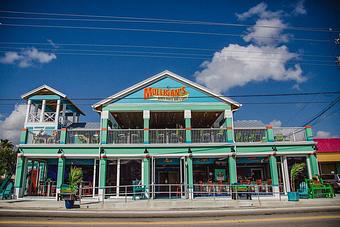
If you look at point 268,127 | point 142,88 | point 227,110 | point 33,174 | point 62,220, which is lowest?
point 62,220

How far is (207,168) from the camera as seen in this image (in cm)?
2081

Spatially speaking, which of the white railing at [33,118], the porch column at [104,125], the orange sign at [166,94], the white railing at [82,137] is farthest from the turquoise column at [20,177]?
the orange sign at [166,94]

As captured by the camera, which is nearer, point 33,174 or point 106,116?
point 106,116

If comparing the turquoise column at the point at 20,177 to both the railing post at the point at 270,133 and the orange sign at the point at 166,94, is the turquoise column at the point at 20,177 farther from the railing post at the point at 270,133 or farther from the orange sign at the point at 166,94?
the railing post at the point at 270,133

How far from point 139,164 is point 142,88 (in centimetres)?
596

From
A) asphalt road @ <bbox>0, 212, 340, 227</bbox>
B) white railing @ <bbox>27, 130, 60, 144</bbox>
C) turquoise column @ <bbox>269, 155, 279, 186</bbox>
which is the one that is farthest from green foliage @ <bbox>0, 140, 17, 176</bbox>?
turquoise column @ <bbox>269, 155, 279, 186</bbox>

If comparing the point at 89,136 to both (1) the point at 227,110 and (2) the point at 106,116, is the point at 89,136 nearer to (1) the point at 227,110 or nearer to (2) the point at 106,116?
(2) the point at 106,116

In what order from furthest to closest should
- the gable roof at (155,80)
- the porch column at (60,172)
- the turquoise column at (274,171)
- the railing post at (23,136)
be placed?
the gable roof at (155,80) → the railing post at (23,136) → the turquoise column at (274,171) → the porch column at (60,172)

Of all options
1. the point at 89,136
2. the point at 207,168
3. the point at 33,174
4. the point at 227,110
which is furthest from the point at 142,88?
the point at 33,174

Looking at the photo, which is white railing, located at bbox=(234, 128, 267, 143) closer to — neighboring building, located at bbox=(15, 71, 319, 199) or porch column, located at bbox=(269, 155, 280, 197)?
neighboring building, located at bbox=(15, 71, 319, 199)

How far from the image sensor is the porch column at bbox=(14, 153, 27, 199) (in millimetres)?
17484

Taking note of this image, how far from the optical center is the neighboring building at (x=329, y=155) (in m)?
28.1

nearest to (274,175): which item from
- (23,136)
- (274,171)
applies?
(274,171)

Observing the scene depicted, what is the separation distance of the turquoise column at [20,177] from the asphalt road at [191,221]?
8.87 metres
